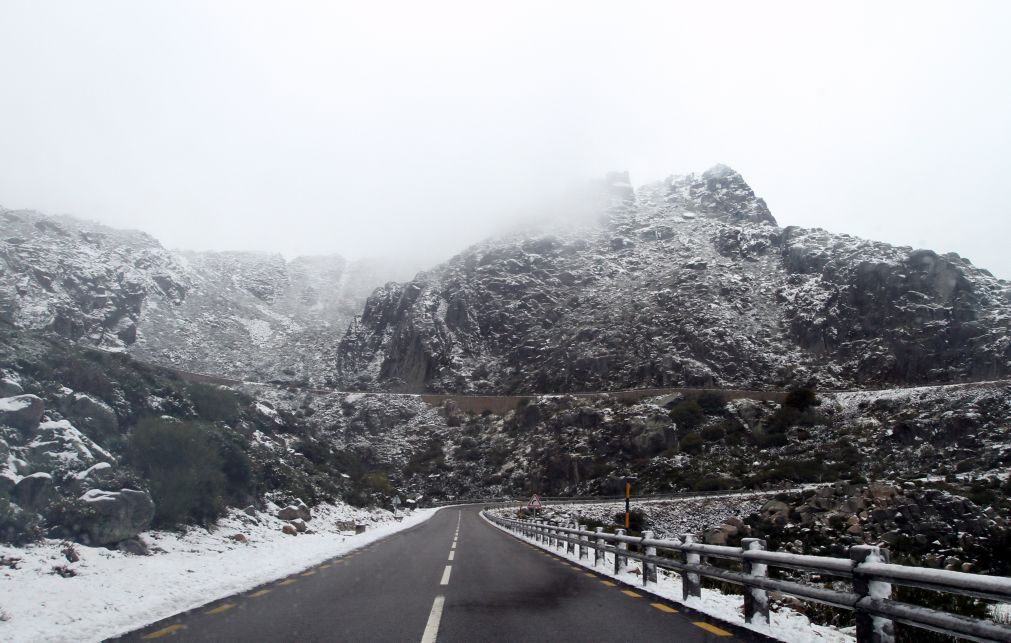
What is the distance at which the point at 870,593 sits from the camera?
5.01 meters

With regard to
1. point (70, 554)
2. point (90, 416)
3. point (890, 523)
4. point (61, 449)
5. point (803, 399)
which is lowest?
point (890, 523)

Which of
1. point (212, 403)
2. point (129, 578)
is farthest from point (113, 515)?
point (212, 403)

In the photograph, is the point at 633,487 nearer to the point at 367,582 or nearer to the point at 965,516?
the point at 965,516

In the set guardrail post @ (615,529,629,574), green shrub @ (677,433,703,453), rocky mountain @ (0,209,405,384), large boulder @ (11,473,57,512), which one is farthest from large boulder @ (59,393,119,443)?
rocky mountain @ (0,209,405,384)

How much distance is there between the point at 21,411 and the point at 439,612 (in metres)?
13.0

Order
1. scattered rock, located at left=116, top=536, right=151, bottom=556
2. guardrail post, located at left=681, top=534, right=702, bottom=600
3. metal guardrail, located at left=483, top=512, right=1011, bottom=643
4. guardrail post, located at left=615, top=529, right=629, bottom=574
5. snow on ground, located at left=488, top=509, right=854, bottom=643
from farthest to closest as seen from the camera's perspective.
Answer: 1. scattered rock, located at left=116, top=536, right=151, bottom=556
2. guardrail post, located at left=615, top=529, right=629, bottom=574
3. guardrail post, located at left=681, top=534, right=702, bottom=600
4. snow on ground, located at left=488, top=509, right=854, bottom=643
5. metal guardrail, located at left=483, top=512, right=1011, bottom=643

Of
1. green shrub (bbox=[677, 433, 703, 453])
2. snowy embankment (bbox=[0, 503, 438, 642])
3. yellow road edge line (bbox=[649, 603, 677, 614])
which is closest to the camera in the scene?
snowy embankment (bbox=[0, 503, 438, 642])

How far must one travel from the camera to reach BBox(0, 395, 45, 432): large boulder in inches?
579

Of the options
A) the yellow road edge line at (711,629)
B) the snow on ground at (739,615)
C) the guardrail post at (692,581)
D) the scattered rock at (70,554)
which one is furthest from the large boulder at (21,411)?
the yellow road edge line at (711,629)

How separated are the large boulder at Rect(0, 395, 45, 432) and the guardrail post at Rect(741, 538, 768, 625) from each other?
16430 mm

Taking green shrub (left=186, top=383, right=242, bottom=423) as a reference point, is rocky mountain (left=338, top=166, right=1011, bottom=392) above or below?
above

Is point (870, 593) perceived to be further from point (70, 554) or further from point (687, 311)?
point (687, 311)

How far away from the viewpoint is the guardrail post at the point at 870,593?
4910mm

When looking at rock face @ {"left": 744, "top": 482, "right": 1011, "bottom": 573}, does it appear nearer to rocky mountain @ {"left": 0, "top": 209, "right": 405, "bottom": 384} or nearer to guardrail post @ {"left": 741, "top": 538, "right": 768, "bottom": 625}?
guardrail post @ {"left": 741, "top": 538, "right": 768, "bottom": 625}
